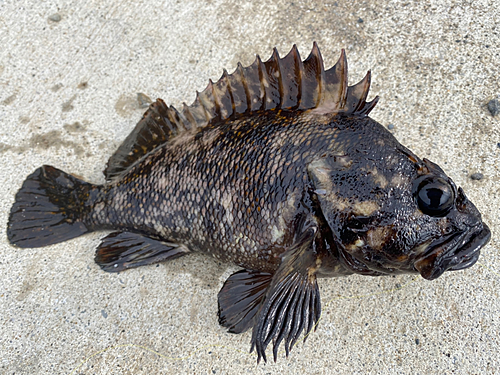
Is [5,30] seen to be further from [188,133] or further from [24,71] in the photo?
[188,133]

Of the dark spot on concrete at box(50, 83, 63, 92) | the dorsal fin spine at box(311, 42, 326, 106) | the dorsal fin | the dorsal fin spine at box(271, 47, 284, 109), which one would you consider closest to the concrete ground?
the dark spot on concrete at box(50, 83, 63, 92)

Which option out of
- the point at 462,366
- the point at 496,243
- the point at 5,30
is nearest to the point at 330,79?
the point at 496,243

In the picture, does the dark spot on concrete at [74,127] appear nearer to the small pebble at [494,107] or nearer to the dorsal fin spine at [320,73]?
the dorsal fin spine at [320,73]

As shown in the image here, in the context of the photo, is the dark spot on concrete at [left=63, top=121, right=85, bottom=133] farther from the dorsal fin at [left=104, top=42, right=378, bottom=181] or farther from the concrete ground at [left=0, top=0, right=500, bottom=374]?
the dorsal fin at [left=104, top=42, right=378, bottom=181]

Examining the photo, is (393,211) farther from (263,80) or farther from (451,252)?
(263,80)

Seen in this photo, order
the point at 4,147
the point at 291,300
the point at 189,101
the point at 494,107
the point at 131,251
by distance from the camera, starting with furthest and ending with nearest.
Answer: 1. the point at 189,101
2. the point at 4,147
3. the point at 494,107
4. the point at 131,251
5. the point at 291,300

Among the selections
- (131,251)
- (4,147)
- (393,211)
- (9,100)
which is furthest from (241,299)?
(9,100)
